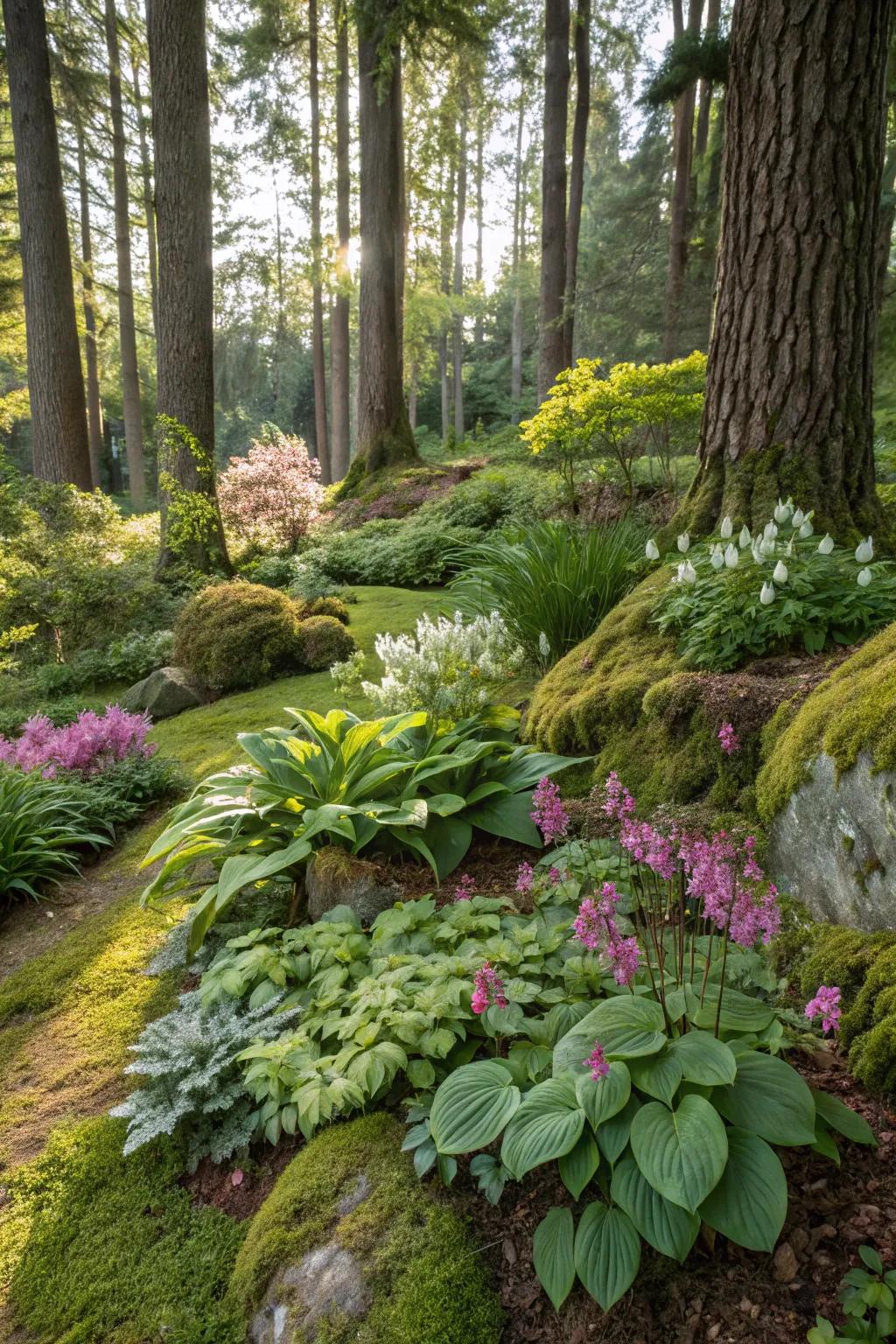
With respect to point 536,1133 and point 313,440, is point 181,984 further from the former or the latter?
point 313,440

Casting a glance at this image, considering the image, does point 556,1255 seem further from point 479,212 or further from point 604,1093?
point 479,212

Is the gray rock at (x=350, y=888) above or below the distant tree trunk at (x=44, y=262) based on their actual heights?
below

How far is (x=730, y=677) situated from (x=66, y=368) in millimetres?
10369

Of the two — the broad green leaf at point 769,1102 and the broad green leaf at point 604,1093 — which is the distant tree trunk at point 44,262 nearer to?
the broad green leaf at point 604,1093

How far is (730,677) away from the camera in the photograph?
277cm

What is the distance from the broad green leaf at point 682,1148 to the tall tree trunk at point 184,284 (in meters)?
8.24

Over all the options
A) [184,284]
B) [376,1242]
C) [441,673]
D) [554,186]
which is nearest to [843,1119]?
[376,1242]

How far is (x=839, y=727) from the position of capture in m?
2.04

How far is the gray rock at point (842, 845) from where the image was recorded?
1.82 m

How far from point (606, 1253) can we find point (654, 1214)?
11 centimetres

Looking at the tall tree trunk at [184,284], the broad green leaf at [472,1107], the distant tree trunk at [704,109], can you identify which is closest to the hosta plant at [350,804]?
the broad green leaf at [472,1107]

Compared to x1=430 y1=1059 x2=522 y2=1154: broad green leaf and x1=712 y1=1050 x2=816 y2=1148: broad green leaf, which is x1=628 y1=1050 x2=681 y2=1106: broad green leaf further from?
x1=430 y1=1059 x2=522 y2=1154: broad green leaf

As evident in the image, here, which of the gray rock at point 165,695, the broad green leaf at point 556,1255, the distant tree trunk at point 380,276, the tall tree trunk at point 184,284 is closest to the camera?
the broad green leaf at point 556,1255

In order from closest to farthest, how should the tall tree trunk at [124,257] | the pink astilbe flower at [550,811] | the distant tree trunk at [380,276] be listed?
the pink astilbe flower at [550,811] → the distant tree trunk at [380,276] → the tall tree trunk at [124,257]
